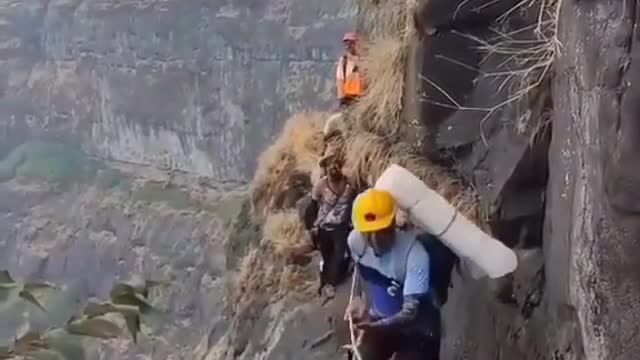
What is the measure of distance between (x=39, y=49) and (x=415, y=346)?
23.4 feet

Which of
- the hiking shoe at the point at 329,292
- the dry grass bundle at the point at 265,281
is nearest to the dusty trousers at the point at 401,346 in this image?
the hiking shoe at the point at 329,292

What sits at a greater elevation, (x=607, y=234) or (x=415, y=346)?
(x=607, y=234)

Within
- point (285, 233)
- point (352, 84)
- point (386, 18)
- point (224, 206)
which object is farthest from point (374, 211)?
point (224, 206)

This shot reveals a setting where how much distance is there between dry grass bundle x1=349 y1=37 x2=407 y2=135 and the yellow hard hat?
3.43 ft

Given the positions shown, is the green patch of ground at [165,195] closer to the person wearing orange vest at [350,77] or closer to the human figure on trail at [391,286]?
the person wearing orange vest at [350,77]

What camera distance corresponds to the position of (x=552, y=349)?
2.18 m

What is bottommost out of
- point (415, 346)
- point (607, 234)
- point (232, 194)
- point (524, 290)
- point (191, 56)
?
point (232, 194)

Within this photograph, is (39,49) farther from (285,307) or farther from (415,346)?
(415,346)

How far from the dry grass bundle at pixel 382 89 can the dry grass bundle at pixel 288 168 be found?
782 millimetres

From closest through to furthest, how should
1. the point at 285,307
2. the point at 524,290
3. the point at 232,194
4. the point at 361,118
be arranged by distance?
the point at 524,290 → the point at 361,118 → the point at 285,307 → the point at 232,194

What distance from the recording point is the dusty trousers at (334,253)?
3432 millimetres

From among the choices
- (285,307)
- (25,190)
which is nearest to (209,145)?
(25,190)

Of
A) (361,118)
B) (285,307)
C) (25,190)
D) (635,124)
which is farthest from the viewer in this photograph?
(25,190)

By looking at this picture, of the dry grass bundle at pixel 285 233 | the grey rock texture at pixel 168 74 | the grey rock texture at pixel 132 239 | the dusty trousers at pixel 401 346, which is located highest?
Answer: the dusty trousers at pixel 401 346
